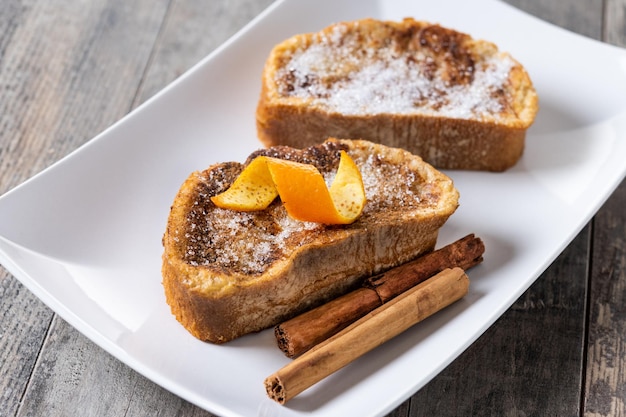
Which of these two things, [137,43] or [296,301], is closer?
[296,301]

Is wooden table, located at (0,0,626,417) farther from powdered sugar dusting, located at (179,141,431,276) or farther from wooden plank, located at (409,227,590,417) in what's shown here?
powdered sugar dusting, located at (179,141,431,276)

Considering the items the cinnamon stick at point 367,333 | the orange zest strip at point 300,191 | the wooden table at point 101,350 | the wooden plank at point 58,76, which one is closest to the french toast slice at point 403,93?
the orange zest strip at point 300,191

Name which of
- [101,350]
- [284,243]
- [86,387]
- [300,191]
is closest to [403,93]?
[300,191]

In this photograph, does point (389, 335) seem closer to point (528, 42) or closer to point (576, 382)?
point (576, 382)

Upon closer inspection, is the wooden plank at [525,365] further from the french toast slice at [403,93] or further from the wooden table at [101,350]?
the french toast slice at [403,93]

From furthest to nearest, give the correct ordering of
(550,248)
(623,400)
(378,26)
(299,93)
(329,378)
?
(378,26) < (299,93) < (550,248) < (623,400) < (329,378)

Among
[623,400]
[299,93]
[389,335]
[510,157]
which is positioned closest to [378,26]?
[299,93]
